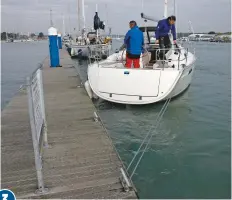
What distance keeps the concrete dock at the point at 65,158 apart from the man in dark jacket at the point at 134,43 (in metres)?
2.00

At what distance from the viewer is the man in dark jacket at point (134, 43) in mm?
8273

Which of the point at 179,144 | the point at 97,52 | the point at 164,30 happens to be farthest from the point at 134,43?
the point at 179,144

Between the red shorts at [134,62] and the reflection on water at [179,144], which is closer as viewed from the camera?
the reflection on water at [179,144]

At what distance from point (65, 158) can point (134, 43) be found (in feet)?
15.6

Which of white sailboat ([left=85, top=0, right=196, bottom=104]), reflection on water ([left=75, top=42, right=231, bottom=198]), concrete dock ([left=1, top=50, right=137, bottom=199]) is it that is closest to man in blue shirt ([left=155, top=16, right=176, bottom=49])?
white sailboat ([left=85, top=0, right=196, bottom=104])

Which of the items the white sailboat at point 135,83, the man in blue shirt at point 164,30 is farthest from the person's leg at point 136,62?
the man in blue shirt at point 164,30

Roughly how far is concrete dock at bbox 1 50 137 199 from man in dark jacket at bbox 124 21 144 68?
2.00 meters

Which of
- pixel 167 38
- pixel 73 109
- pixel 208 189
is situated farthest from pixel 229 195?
pixel 167 38

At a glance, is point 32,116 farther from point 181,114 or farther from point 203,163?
point 181,114

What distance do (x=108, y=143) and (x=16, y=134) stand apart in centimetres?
199

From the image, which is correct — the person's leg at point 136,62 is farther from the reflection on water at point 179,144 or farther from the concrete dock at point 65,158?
the concrete dock at point 65,158

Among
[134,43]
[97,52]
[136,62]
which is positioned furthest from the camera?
[97,52]

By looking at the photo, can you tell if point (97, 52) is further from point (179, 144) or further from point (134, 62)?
point (179, 144)

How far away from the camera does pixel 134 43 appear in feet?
27.1
